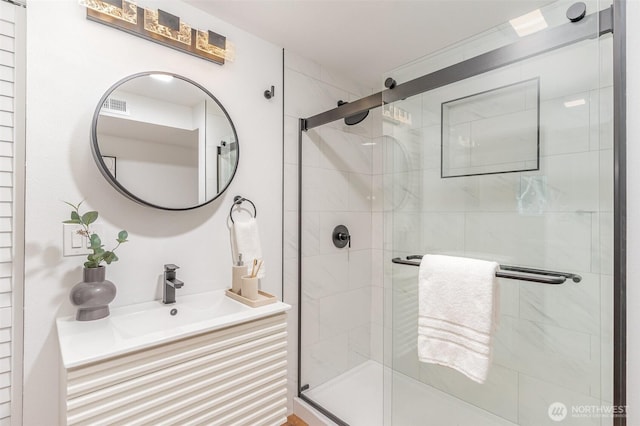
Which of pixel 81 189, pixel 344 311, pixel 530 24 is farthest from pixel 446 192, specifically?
pixel 81 189

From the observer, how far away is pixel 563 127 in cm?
111

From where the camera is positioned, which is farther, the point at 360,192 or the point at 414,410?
the point at 360,192

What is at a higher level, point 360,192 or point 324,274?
point 360,192

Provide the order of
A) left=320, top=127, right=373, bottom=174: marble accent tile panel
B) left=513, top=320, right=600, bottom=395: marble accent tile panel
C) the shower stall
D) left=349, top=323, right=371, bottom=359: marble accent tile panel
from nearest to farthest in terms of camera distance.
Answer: the shower stall → left=513, top=320, right=600, bottom=395: marble accent tile panel → left=320, top=127, right=373, bottom=174: marble accent tile panel → left=349, top=323, right=371, bottom=359: marble accent tile panel

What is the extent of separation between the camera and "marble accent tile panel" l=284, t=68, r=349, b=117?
191 centimetres

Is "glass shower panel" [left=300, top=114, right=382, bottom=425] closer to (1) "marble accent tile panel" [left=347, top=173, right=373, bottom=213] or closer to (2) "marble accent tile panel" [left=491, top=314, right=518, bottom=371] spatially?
(1) "marble accent tile panel" [left=347, top=173, right=373, bottom=213]

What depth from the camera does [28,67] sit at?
3.62ft

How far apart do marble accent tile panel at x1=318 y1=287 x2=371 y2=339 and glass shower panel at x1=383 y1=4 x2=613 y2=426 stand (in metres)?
0.64

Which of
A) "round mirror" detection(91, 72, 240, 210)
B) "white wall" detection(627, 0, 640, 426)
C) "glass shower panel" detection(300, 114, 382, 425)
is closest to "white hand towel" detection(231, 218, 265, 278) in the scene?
"round mirror" detection(91, 72, 240, 210)

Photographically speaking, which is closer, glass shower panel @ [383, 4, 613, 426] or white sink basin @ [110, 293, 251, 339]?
glass shower panel @ [383, 4, 613, 426]

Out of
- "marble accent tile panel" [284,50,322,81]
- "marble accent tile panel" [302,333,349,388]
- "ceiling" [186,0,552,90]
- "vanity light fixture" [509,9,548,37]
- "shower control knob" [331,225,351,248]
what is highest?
"ceiling" [186,0,552,90]

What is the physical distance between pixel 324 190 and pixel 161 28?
124cm

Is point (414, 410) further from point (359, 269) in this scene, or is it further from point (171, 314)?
point (171, 314)

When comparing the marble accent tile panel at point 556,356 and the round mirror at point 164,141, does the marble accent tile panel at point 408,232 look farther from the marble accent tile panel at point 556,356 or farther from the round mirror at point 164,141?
the round mirror at point 164,141
